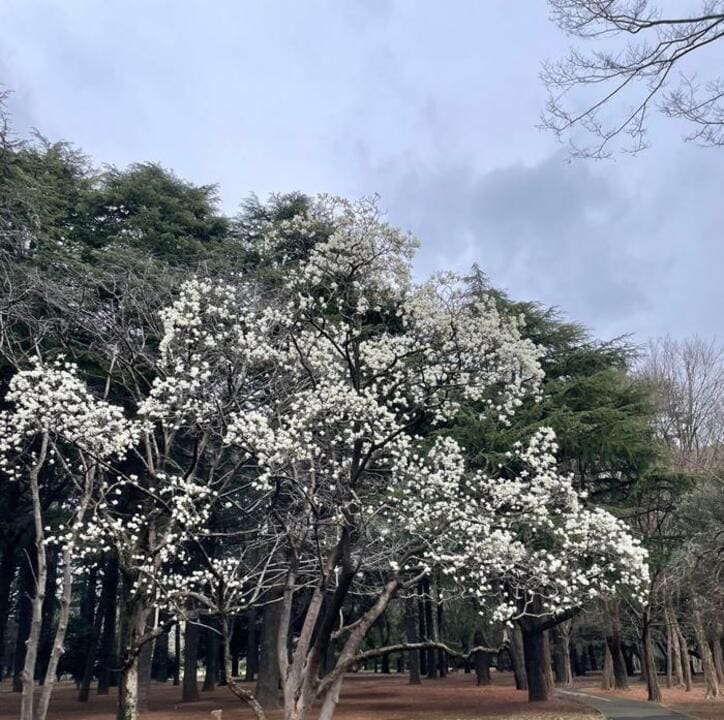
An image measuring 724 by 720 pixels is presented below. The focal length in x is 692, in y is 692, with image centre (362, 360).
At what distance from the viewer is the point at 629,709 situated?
62.7 feet

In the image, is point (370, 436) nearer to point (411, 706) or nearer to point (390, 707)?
point (390, 707)

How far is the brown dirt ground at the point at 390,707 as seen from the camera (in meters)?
16.6

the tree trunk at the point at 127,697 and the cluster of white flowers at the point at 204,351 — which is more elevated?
the cluster of white flowers at the point at 204,351

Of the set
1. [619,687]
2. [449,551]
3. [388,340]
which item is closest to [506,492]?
[449,551]

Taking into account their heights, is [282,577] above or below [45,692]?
above

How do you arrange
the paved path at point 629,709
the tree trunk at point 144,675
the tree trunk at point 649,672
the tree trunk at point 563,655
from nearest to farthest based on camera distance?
the paved path at point 629,709, the tree trunk at point 144,675, the tree trunk at point 649,672, the tree trunk at point 563,655

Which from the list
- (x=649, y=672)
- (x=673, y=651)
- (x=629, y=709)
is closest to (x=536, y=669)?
(x=629, y=709)

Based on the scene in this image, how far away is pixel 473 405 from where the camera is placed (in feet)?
55.3

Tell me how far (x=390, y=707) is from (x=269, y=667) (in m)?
3.68

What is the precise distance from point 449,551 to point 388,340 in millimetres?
3341

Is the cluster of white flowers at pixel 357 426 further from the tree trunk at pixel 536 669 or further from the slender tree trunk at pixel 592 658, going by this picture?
the slender tree trunk at pixel 592 658

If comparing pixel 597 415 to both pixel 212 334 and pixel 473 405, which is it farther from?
pixel 212 334

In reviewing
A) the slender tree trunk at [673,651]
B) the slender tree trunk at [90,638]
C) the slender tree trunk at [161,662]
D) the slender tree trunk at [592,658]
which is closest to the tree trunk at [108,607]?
the slender tree trunk at [90,638]

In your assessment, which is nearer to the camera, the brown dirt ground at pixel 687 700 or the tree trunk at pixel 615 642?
the brown dirt ground at pixel 687 700
